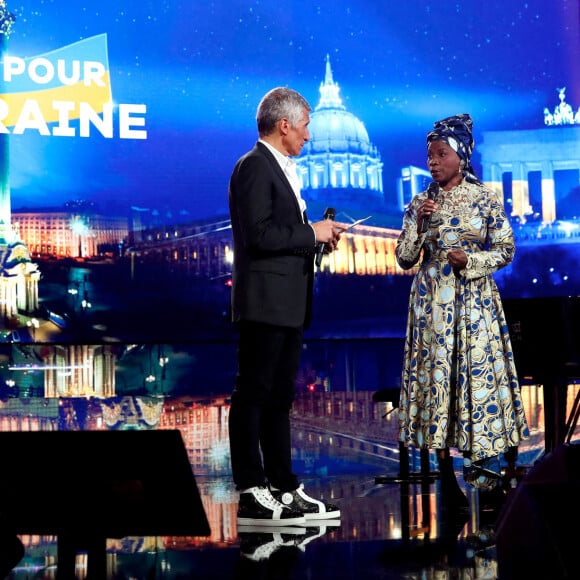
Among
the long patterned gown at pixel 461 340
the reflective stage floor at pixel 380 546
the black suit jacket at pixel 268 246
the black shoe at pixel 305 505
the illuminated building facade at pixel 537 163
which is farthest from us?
the illuminated building facade at pixel 537 163

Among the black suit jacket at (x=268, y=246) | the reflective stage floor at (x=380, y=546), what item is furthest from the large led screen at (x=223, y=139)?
the black suit jacket at (x=268, y=246)

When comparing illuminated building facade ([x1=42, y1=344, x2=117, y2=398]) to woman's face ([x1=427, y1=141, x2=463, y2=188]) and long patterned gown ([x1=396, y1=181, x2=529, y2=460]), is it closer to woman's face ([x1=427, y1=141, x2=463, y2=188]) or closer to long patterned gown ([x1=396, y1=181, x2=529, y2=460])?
long patterned gown ([x1=396, y1=181, x2=529, y2=460])

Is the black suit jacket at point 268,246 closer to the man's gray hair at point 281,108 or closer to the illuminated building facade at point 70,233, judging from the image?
the man's gray hair at point 281,108

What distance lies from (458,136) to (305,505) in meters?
1.45

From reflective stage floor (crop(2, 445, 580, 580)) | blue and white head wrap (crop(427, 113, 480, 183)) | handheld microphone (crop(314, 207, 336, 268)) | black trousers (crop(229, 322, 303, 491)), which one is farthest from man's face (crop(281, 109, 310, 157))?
reflective stage floor (crop(2, 445, 580, 580))

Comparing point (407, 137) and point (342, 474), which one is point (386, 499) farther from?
point (407, 137)

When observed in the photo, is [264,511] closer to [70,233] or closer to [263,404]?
[263,404]

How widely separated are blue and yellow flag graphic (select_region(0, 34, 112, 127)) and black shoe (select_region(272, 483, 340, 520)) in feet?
9.67

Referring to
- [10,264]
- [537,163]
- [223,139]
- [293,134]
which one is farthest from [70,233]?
[537,163]

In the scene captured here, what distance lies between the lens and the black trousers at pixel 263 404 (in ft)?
11.3

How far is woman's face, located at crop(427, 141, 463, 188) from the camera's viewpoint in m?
3.77

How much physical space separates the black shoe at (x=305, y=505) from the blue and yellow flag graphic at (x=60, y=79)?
2.95 meters

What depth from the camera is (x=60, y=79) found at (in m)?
5.70

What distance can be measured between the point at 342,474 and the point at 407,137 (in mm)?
2037
